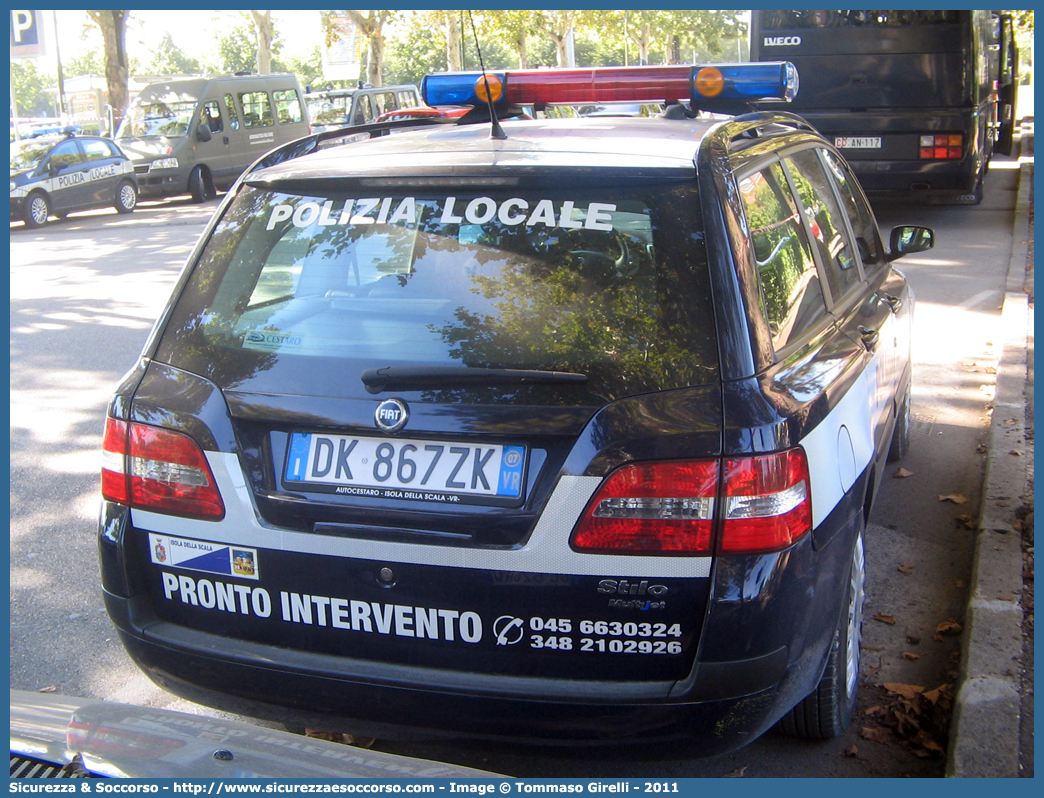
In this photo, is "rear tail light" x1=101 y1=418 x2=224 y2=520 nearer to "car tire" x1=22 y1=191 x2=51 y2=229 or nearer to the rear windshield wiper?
the rear windshield wiper

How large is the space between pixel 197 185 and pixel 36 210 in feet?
14.4

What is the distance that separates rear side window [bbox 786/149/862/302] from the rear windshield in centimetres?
108

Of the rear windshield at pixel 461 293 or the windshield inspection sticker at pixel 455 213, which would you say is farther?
the windshield inspection sticker at pixel 455 213

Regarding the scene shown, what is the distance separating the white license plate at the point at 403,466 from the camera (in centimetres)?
245

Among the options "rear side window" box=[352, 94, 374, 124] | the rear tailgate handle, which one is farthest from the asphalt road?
"rear side window" box=[352, 94, 374, 124]

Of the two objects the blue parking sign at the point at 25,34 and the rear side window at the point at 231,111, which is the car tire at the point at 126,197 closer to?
the rear side window at the point at 231,111

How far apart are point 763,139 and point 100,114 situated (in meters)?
73.9

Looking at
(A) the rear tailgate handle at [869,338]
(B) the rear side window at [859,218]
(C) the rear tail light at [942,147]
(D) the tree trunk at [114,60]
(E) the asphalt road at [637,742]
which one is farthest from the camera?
(D) the tree trunk at [114,60]

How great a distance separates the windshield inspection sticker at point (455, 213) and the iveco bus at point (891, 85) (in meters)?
12.1

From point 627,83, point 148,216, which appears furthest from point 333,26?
point 627,83

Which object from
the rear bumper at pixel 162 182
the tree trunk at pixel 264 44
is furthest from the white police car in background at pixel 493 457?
the tree trunk at pixel 264 44

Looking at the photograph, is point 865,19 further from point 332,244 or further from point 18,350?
point 332,244

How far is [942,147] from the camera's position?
1364cm

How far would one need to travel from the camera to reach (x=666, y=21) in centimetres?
6856
